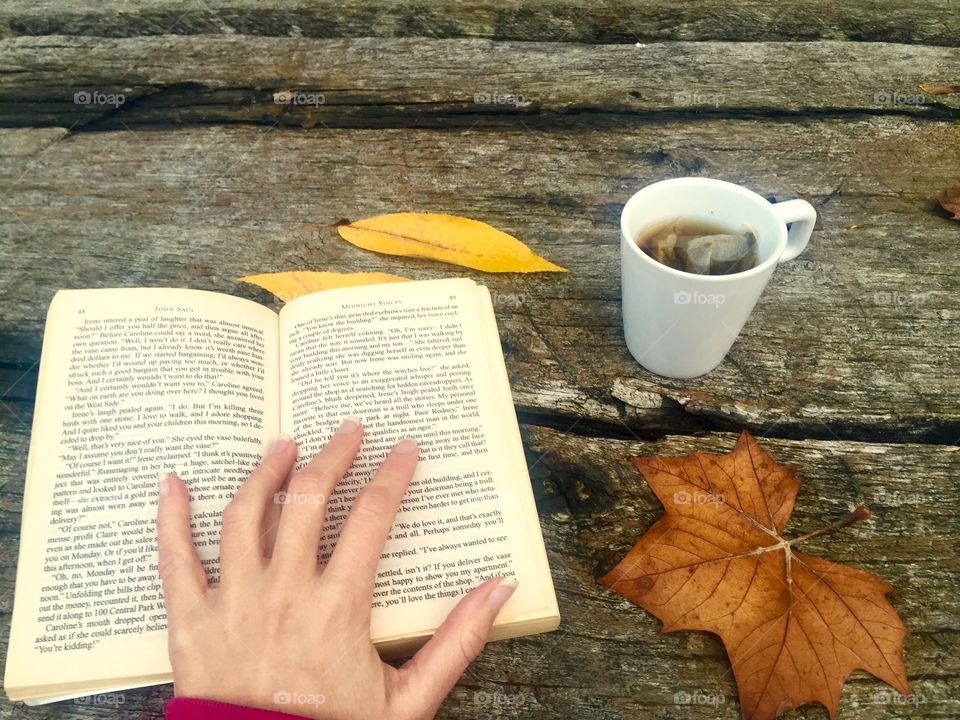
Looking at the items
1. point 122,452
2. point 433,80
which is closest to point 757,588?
point 122,452

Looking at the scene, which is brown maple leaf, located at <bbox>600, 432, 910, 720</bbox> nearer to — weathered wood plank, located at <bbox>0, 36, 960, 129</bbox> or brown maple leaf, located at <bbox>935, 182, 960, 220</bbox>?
brown maple leaf, located at <bbox>935, 182, 960, 220</bbox>

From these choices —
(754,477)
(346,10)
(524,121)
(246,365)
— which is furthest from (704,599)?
(346,10)

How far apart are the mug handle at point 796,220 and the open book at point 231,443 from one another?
31 cm

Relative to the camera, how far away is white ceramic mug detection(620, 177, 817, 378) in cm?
65

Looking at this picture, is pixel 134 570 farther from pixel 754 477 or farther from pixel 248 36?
pixel 248 36

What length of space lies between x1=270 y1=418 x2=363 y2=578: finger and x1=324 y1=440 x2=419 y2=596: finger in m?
0.02

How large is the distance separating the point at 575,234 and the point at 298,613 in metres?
0.57

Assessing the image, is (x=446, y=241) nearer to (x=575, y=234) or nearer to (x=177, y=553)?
(x=575, y=234)

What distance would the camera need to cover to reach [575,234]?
0.91 metres

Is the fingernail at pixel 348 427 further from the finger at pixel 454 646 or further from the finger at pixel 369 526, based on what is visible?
the finger at pixel 454 646

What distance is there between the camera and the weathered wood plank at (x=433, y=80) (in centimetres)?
104

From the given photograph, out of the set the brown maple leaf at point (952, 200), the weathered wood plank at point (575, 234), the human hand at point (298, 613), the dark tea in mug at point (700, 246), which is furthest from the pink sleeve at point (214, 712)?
the brown maple leaf at point (952, 200)

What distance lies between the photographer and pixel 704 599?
24.5 inches

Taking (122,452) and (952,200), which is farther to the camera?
(952,200)
